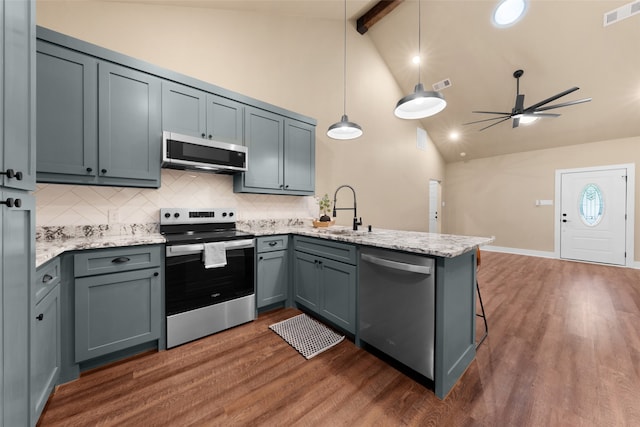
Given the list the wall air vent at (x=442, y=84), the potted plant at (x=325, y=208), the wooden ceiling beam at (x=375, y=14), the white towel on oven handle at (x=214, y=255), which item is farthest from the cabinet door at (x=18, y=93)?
the wall air vent at (x=442, y=84)

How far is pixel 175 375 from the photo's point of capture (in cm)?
169

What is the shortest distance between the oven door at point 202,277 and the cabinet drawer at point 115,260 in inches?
4.5

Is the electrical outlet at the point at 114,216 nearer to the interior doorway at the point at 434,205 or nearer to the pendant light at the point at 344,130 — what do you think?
the pendant light at the point at 344,130

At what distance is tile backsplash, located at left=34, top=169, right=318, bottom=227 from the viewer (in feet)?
6.41

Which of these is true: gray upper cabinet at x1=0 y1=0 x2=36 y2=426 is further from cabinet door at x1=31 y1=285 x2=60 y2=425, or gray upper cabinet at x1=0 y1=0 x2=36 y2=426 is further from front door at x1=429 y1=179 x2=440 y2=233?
front door at x1=429 y1=179 x2=440 y2=233

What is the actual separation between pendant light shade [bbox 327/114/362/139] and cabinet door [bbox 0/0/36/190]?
1.99 metres

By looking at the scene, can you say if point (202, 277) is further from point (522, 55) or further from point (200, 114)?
point (522, 55)

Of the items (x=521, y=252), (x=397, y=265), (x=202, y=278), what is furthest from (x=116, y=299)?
(x=521, y=252)

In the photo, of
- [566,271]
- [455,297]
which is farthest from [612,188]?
[455,297]

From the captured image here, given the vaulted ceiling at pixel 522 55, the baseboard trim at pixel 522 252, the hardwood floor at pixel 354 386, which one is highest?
the vaulted ceiling at pixel 522 55

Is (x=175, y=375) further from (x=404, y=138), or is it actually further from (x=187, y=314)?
(x=404, y=138)

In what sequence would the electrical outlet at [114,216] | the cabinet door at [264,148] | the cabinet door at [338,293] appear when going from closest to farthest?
the cabinet door at [338,293], the electrical outlet at [114,216], the cabinet door at [264,148]

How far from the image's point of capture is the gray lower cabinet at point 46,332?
48.3 inches

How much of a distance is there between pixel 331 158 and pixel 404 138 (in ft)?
8.14
